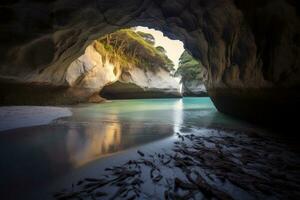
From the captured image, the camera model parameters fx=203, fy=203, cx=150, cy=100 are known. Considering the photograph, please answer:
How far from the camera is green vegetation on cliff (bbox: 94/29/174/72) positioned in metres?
19.8

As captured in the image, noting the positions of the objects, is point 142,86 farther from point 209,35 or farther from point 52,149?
point 52,149

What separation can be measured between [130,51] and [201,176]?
906 inches

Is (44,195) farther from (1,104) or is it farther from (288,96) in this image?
(1,104)

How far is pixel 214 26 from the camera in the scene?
24.8ft

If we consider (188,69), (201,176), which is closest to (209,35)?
(201,176)

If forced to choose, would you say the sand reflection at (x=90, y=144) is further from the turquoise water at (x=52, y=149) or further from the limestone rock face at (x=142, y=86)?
the limestone rock face at (x=142, y=86)

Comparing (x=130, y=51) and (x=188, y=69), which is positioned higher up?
(x=130, y=51)

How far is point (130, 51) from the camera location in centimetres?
2452

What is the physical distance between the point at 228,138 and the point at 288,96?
1.88 m

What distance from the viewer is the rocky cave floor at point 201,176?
7.61ft

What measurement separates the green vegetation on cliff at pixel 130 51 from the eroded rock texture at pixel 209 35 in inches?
396

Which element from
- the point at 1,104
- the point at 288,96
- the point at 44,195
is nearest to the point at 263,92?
the point at 288,96

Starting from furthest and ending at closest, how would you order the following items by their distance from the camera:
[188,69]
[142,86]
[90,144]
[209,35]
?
[188,69] → [142,86] → [209,35] → [90,144]

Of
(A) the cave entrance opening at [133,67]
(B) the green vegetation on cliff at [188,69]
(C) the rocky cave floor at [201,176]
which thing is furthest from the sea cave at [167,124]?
(B) the green vegetation on cliff at [188,69]
